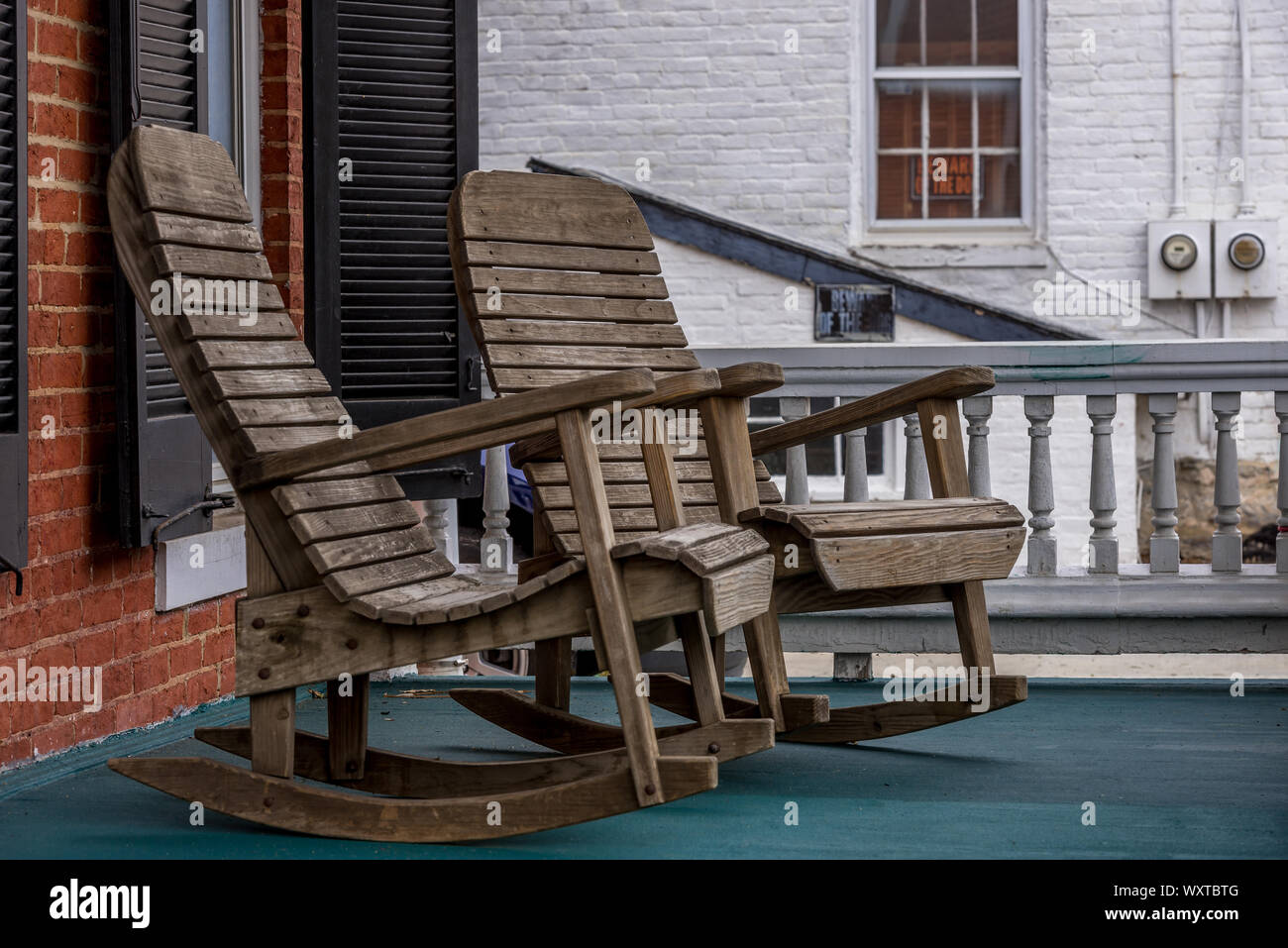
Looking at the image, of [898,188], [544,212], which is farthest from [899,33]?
[544,212]

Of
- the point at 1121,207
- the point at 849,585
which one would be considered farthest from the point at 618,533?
the point at 1121,207

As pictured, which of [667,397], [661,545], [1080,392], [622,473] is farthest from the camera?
[1080,392]

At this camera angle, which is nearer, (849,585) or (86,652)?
(849,585)

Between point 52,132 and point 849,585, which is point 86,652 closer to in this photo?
point 52,132

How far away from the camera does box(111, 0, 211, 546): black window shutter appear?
9.65ft

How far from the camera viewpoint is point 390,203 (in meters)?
3.72

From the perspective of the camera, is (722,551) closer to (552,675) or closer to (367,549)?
(367,549)

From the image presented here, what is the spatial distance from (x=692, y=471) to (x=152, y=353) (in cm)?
114

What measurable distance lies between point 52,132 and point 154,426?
0.59m

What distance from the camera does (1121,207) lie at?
7242 mm

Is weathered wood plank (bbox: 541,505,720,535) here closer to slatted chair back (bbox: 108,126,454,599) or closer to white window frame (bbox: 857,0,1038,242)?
slatted chair back (bbox: 108,126,454,599)

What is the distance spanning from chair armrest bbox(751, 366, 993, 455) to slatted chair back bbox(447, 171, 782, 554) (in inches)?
7.7

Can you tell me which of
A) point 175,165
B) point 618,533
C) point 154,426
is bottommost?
point 618,533

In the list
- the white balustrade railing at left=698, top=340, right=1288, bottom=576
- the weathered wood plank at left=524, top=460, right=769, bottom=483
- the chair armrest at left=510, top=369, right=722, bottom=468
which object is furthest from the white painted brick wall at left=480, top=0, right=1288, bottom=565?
the chair armrest at left=510, top=369, right=722, bottom=468
